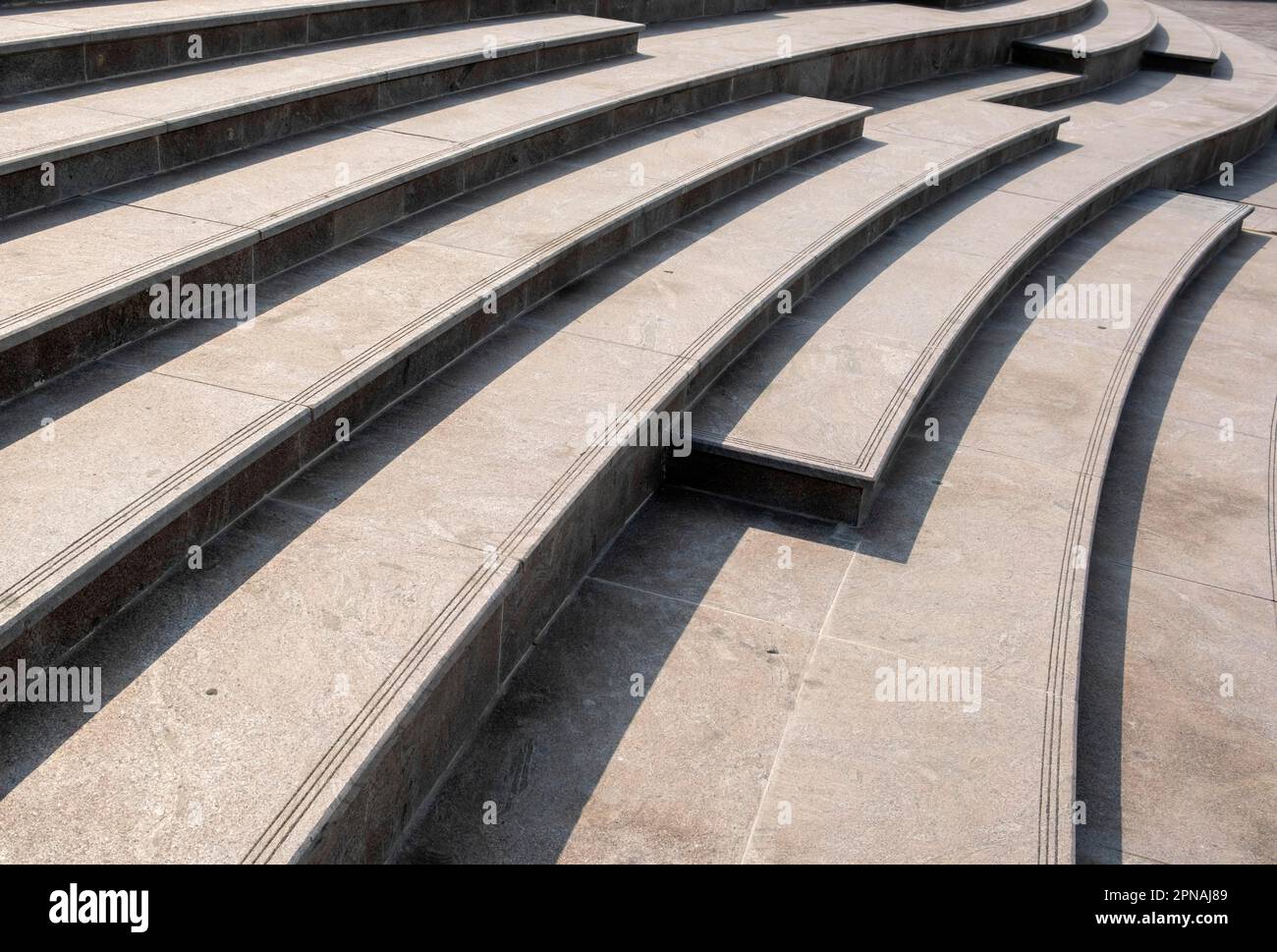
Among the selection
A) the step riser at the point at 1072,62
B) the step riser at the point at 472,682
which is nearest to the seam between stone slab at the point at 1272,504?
the step riser at the point at 472,682

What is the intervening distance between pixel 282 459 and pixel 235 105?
2940 millimetres

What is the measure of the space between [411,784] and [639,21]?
9.83 metres

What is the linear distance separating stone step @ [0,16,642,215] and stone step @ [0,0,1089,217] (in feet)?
0.04

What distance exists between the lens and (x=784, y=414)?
234 inches

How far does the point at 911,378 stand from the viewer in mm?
6336

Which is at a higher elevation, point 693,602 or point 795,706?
point 693,602

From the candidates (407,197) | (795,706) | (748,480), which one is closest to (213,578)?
(795,706)

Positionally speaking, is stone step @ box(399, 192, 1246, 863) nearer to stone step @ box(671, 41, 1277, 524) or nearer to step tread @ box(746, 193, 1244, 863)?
step tread @ box(746, 193, 1244, 863)

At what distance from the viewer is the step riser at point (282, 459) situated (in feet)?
11.4

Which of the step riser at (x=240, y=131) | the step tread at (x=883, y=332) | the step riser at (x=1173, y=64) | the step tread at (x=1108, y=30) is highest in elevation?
the step tread at (x=1108, y=30)

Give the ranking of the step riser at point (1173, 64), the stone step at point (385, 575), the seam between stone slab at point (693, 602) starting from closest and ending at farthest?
the stone step at point (385, 575) → the seam between stone slab at point (693, 602) → the step riser at point (1173, 64)

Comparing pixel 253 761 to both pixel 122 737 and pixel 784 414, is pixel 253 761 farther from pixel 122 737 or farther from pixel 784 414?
pixel 784 414

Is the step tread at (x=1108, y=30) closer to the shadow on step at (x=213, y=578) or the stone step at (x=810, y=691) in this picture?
the stone step at (x=810, y=691)

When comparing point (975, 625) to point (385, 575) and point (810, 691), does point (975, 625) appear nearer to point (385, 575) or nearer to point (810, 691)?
point (810, 691)
